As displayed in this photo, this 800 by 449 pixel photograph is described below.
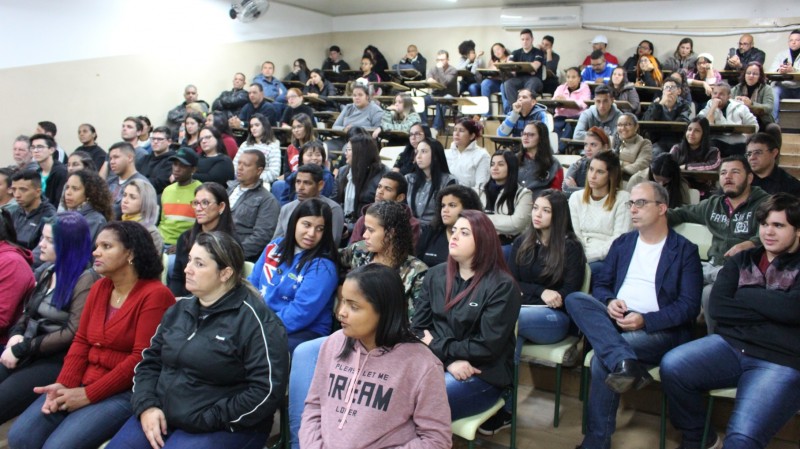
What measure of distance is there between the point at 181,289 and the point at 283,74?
25.5ft

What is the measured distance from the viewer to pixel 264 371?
2061 mm

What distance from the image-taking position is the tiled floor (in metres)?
2.60

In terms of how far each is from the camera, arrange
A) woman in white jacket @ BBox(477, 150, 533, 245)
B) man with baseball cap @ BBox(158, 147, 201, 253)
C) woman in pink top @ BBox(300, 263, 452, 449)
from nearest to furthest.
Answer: woman in pink top @ BBox(300, 263, 452, 449), woman in white jacket @ BBox(477, 150, 533, 245), man with baseball cap @ BBox(158, 147, 201, 253)

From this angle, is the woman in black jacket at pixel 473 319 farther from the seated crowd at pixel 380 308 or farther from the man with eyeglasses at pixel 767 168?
the man with eyeglasses at pixel 767 168

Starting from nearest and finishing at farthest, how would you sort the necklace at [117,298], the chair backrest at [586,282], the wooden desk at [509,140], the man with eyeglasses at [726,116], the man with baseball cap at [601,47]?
the necklace at [117,298] < the chair backrest at [586,282] < the man with eyeglasses at [726,116] < the wooden desk at [509,140] < the man with baseball cap at [601,47]


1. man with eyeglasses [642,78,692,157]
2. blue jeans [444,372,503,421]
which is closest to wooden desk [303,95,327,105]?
man with eyeglasses [642,78,692,157]

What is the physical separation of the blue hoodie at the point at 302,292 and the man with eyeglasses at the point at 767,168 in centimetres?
247

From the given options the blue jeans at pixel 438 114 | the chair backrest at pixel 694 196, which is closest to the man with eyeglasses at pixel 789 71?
the chair backrest at pixel 694 196

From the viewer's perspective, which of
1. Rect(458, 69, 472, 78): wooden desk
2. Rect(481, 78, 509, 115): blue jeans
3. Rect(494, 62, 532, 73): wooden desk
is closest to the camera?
Rect(494, 62, 532, 73): wooden desk

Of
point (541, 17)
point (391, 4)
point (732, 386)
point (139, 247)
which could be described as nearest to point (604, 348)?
point (732, 386)

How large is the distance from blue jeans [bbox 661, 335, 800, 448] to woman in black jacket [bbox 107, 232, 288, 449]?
1.43 m

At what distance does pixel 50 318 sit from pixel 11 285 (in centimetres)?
31

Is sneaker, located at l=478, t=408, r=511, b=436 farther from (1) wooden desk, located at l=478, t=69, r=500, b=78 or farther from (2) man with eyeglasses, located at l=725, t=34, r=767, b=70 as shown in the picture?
(2) man with eyeglasses, located at l=725, t=34, r=767, b=70

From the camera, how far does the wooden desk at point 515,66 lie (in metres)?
7.88
